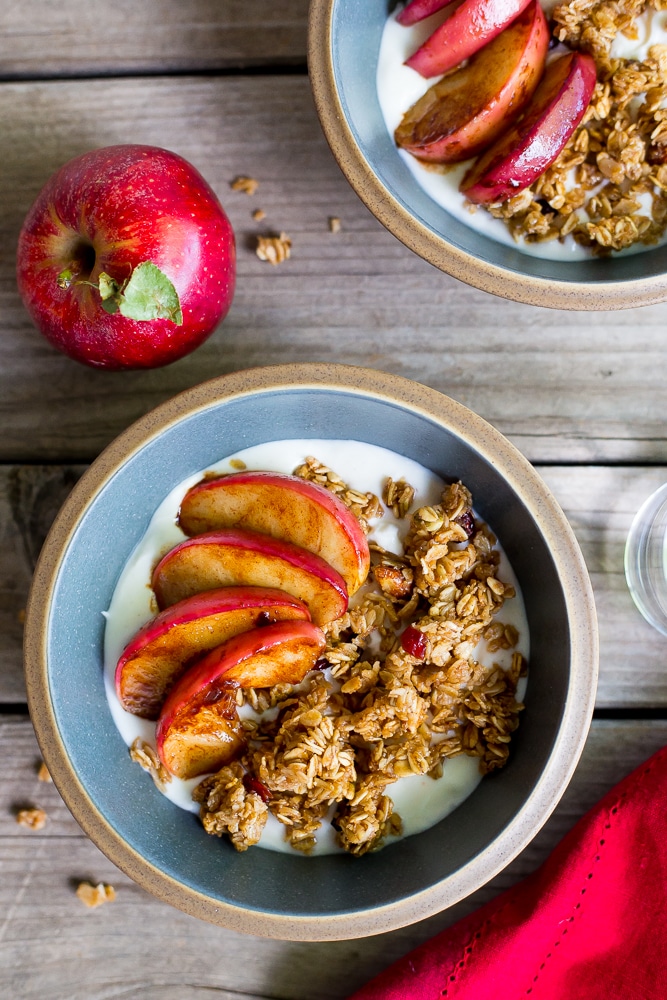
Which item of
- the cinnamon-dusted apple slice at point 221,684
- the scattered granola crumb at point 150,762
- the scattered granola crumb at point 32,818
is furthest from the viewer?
the scattered granola crumb at point 32,818

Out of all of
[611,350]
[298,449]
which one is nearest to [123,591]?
[298,449]

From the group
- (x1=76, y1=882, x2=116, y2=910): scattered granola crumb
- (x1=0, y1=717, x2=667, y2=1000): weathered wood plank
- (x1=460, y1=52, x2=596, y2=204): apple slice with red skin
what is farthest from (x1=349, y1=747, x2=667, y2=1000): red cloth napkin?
(x1=460, y1=52, x2=596, y2=204): apple slice with red skin

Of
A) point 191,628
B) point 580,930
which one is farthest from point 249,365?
point 580,930

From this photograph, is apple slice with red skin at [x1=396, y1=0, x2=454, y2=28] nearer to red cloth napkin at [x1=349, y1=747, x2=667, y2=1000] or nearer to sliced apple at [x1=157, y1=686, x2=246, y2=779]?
sliced apple at [x1=157, y1=686, x2=246, y2=779]

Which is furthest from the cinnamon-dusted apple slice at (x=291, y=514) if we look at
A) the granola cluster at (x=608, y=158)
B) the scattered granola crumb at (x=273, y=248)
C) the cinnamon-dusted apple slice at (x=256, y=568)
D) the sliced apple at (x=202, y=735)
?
the granola cluster at (x=608, y=158)

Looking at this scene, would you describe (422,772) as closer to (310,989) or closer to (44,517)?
(310,989)

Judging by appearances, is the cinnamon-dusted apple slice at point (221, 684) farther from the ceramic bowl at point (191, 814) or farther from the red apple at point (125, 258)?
the red apple at point (125, 258)
